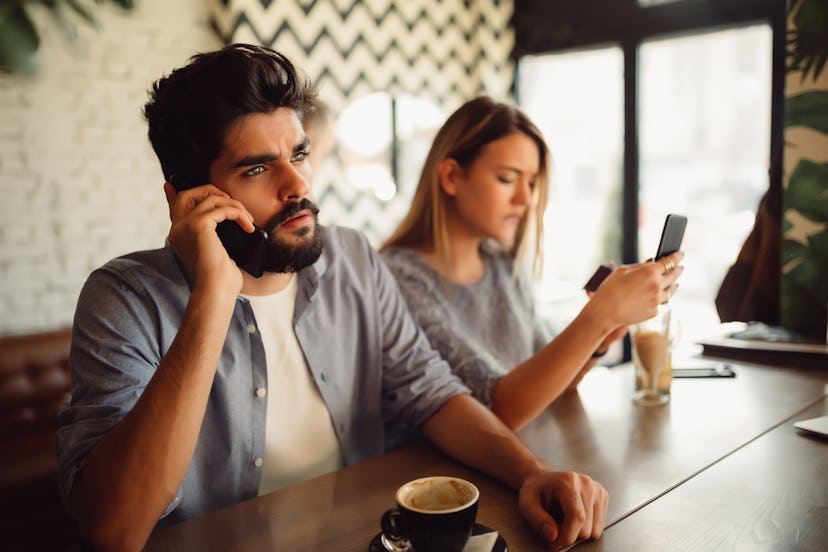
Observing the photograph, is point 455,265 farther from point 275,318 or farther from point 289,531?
point 289,531

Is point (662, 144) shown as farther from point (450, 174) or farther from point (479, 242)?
point (450, 174)

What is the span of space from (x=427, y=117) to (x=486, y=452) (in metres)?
3.36

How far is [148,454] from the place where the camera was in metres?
0.93

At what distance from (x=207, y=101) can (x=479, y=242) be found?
3.02ft

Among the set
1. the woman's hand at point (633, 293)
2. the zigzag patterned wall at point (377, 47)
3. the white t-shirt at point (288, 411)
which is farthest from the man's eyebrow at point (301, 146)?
the zigzag patterned wall at point (377, 47)

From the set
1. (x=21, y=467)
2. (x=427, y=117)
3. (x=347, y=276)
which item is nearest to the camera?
(x=347, y=276)

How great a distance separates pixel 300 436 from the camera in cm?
132

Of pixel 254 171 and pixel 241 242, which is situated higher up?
pixel 254 171

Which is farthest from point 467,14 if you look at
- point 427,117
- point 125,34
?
point 125,34

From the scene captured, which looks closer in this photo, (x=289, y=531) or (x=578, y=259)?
(x=289, y=531)

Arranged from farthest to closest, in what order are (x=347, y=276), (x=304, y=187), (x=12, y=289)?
(x=12, y=289) → (x=347, y=276) → (x=304, y=187)

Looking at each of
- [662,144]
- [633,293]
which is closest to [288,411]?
[633,293]

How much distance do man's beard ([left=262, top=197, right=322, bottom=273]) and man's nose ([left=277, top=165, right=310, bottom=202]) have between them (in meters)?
0.01

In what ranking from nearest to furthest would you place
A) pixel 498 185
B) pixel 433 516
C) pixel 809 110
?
1. pixel 433 516
2. pixel 498 185
3. pixel 809 110
